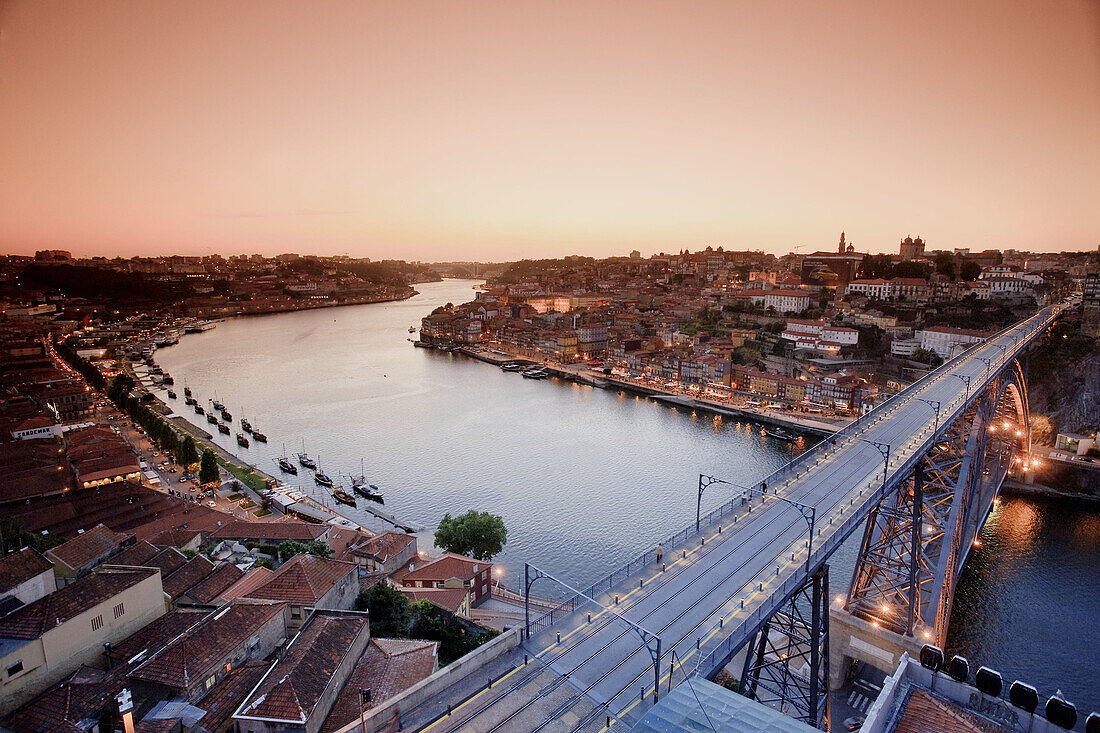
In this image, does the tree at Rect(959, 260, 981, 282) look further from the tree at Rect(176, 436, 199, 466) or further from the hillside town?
the tree at Rect(176, 436, 199, 466)

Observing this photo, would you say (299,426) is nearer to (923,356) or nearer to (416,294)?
(923,356)

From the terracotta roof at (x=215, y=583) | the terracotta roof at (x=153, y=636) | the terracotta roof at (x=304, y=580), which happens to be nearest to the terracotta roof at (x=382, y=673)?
the terracotta roof at (x=304, y=580)

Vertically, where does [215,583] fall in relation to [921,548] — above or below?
below

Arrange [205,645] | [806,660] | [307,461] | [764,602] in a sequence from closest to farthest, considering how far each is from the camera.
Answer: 1. [764,602]
2. [205,645]
3. [806,660]
4. [307,461]

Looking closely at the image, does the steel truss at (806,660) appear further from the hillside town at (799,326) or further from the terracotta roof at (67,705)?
the hillside town at (799,326)

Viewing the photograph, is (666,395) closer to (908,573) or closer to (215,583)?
(908,573)

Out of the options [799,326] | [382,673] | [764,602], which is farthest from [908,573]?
[799,326]

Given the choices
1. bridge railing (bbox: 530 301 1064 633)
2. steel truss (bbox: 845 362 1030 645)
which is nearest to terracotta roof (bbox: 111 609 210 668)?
bridge railing (bbox: 530 301 1064 633)
